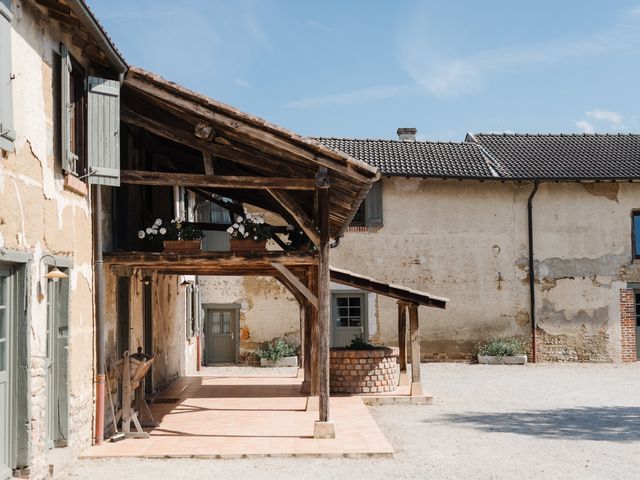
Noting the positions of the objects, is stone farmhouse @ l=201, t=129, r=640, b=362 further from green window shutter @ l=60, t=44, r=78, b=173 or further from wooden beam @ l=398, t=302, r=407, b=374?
green window shutter @ l=60, t=44, r=78, b=173

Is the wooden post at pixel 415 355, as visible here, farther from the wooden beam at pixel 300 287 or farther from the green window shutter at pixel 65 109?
the green window shutter at pixel 65 109

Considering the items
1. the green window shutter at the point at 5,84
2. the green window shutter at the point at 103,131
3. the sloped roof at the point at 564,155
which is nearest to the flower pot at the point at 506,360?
the sloped roof at the point at 564,155

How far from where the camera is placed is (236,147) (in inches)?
377

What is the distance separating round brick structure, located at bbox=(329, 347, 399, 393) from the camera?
13.9 metres

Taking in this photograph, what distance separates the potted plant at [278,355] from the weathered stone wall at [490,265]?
1.44ft

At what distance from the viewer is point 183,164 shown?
12609 mm

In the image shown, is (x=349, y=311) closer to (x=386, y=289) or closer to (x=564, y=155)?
(x=386, y=289)

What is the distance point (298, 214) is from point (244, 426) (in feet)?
9.81

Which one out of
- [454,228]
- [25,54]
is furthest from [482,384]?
[25,54]

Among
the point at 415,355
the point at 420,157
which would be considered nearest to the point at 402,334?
the point at 415,355

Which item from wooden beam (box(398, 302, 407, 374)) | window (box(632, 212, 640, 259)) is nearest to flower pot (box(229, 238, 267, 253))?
wooden beam (box(398, 302, 407, 374))

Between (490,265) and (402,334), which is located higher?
(490,265)

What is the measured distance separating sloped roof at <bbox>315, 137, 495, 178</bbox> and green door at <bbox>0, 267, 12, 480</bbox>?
14211 mm

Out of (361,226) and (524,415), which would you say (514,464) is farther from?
(361,226)
